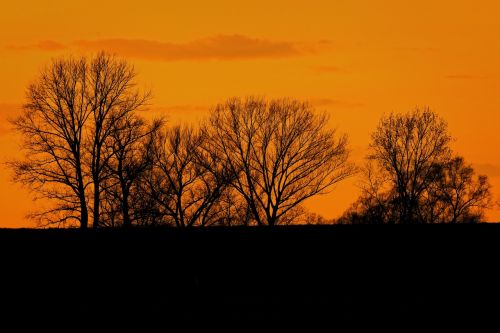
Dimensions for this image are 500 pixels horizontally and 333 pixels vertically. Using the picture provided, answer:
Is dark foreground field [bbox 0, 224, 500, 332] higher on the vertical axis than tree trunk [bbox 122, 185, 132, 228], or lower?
lower

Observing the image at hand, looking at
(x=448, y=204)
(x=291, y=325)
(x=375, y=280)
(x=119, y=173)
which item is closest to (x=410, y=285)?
(x=375, y=280)

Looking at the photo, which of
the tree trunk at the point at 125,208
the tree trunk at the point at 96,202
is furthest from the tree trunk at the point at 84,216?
the tree trunk at the point at 125,208

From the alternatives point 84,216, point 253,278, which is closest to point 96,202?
point 84,216

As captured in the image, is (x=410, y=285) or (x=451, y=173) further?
(x=451, y=173)

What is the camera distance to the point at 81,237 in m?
33.4

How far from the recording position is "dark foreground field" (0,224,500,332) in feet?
103

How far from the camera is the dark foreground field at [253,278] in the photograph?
31.4 metres

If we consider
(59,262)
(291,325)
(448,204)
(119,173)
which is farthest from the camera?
(448,204)

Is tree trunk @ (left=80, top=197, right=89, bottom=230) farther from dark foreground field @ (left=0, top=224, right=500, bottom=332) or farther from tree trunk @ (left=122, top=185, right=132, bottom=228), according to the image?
dark foreground field @ (left=0, top=224, right=500, bottom=332)

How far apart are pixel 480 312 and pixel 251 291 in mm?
5846

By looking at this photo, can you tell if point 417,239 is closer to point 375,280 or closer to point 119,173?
point 375,280

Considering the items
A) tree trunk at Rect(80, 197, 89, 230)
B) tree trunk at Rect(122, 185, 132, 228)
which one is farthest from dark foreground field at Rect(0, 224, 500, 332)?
tree trunk at Rect(122, 185, 132, 228)

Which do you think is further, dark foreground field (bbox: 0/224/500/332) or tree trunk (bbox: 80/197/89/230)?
tree trunk (bbox: 80/197/89/230)

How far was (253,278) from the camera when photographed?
32.3 metres
